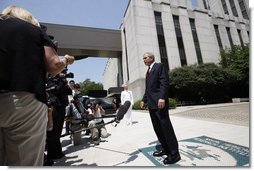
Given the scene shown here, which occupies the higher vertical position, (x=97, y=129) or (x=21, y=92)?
(x=21, y=92)

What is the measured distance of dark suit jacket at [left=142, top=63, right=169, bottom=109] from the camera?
236 centimetres

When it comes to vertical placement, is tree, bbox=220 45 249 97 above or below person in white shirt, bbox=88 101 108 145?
above

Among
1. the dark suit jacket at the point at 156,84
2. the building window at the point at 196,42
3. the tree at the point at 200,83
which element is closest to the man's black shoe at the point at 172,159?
the dark suit jacket at the point at 156,84

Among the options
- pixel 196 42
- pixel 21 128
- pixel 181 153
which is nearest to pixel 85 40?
pixel 196 42

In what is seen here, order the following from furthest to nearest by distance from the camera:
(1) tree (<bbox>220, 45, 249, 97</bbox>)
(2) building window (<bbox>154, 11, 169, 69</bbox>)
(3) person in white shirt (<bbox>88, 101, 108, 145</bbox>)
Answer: (2) building window (<bbox>154, 11, 169, 69</bbox>) → (1) tree (<bbox>220, 45, 249, 97</bbox>) → (3) person in white shirt (<bbox>88, 101, 108, 145</bbox>)

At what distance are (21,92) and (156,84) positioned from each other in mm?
1795

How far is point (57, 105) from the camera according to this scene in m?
2.71

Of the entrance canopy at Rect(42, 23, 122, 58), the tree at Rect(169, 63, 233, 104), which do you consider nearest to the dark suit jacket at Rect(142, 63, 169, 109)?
the tree at Rect(169, 63, 233, 104)

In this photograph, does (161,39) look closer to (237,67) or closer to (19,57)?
(237,67)

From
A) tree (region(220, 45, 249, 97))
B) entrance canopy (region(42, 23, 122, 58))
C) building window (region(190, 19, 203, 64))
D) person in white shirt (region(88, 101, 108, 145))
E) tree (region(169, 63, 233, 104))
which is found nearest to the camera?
person in white shirt (region(88, 101, 108, 145))

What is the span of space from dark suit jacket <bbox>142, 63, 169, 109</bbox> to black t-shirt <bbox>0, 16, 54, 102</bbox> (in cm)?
160

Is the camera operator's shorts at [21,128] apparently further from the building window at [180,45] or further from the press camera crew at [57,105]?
the building window at [180,45]

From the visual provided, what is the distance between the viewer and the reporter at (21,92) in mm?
1064

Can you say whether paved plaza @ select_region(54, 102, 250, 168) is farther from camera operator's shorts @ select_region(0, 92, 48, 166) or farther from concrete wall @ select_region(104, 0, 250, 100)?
concrete wall @ select_region(104, 0, 250, 100)
